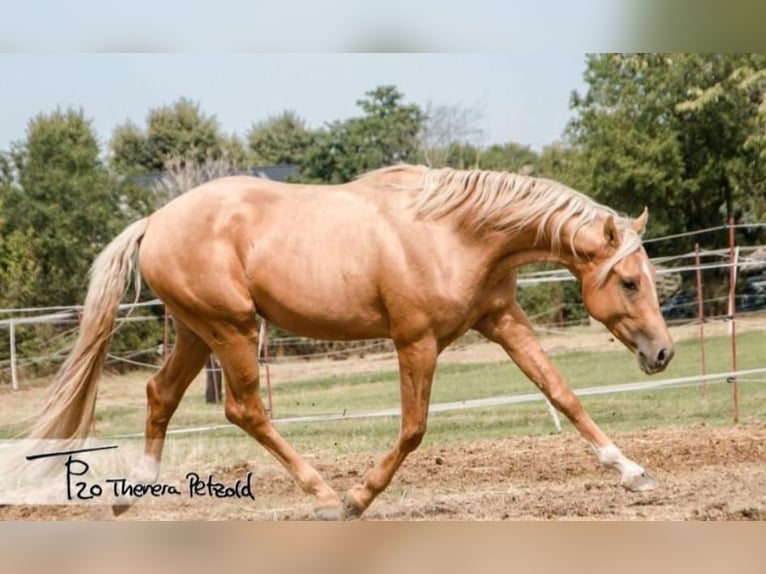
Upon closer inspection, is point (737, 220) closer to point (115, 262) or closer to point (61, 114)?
point (115, 262)

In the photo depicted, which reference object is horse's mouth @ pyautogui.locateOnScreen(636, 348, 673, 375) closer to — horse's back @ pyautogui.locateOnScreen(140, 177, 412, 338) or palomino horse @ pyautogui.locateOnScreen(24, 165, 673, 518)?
palomino horse @ pyautogui.locateOnScreen(24, 165, 673, 518)

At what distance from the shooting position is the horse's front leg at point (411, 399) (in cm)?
490

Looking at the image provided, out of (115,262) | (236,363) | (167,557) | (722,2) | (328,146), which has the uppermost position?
(722,2)

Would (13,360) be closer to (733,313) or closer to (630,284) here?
(630,284)

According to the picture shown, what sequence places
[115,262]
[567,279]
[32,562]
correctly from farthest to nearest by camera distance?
[567,279] → [115,262] → [32,562]

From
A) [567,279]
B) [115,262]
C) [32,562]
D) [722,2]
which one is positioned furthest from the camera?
[567,279]

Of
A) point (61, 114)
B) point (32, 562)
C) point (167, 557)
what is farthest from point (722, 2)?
point (32, 562)

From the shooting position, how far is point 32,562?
16.0ft

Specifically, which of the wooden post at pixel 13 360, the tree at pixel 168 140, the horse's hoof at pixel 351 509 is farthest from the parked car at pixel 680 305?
the wooden post at pixel 13 360

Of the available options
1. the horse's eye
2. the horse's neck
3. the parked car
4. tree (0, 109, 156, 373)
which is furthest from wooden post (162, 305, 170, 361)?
the parked car

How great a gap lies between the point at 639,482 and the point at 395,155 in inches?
87.0

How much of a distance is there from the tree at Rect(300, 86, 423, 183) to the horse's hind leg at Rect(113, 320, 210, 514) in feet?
3.94

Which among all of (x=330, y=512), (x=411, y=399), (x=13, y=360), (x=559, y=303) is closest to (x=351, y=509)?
(x=330, y=512)

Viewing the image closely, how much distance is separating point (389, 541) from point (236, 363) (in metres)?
1.06
